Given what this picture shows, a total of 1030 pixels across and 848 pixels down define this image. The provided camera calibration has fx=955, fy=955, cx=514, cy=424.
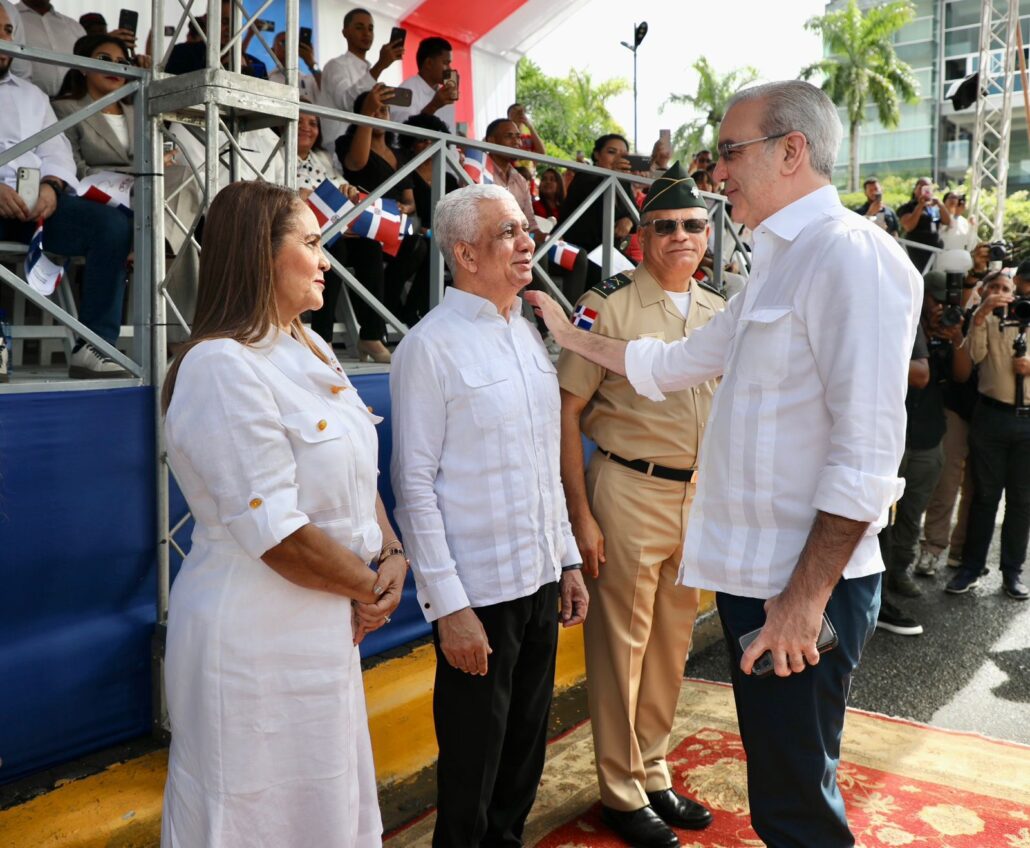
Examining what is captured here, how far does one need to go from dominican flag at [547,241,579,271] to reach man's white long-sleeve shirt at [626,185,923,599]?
129 inches

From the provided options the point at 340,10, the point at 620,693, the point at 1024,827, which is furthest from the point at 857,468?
the point at 340,10

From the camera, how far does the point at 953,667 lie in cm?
439

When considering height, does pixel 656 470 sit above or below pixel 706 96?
below

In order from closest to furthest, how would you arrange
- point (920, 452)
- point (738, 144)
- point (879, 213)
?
point (738, 144) < point (920, 452) < point (879, 213)

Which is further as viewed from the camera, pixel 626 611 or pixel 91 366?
pixel 91 366

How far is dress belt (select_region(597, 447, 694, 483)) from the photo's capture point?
278 cm

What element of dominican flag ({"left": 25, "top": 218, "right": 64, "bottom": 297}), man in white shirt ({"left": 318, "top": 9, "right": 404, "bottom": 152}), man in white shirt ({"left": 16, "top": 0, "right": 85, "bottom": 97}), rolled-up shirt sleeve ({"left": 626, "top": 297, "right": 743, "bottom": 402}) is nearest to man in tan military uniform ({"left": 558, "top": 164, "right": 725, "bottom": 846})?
rolled-up shirt sleeve ({"left": 626, "top": 297, "right": 743, "bottom": 402})

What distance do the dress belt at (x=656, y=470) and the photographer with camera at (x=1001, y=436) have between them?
3.37 meters

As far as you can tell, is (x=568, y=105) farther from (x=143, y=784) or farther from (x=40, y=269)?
(x=143, y=784)

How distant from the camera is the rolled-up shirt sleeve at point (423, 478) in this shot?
218 cm

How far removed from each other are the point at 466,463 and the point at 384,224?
2199mm

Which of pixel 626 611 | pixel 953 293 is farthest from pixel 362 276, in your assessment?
pixel 953 293

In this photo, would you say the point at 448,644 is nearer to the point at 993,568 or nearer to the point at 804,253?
the point at 804,253

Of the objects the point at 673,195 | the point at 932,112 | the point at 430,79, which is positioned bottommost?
the point at 673,195
